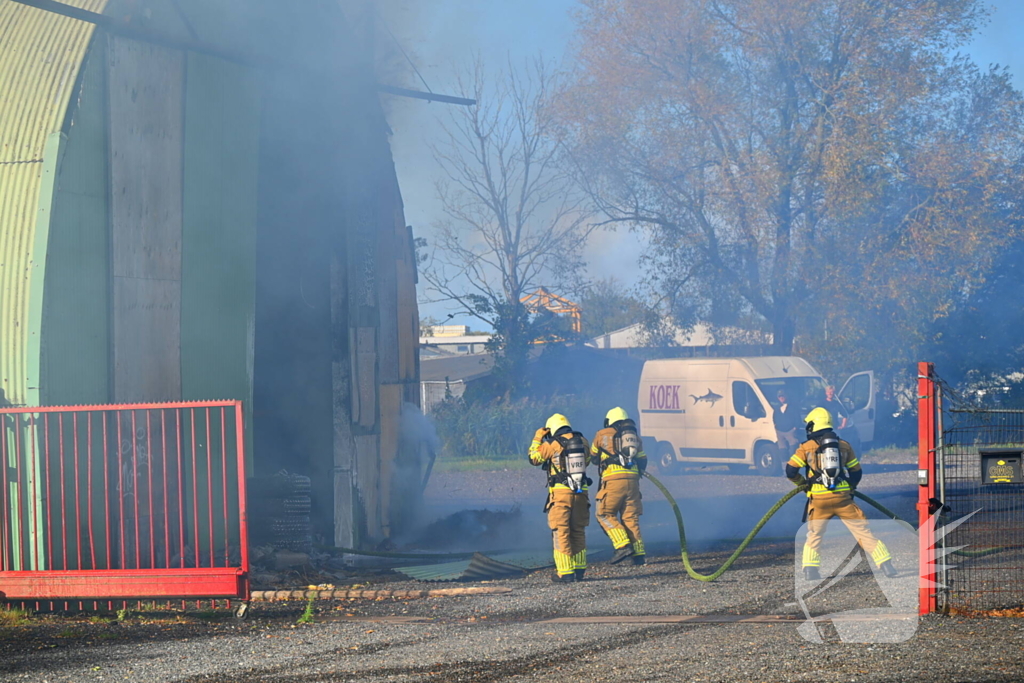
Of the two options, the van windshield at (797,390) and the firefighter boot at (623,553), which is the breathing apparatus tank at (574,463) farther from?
the van windshield at (797,390)

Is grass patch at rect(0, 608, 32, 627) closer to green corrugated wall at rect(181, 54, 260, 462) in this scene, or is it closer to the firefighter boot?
green corrugated wall at rect(181, 54, 260, 462)

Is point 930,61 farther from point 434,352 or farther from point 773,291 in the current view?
point 434,352

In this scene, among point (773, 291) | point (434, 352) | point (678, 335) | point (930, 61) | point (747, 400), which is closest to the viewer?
point (747, 400)

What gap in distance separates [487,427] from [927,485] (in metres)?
16.7

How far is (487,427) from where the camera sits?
22.7 m

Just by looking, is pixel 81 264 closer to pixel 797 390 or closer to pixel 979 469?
pixel 979 469

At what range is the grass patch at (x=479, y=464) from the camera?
20562 millimetres

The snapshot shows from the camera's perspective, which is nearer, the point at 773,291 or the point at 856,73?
the point at 856,73

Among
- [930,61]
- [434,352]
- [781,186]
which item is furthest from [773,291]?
[434,352]

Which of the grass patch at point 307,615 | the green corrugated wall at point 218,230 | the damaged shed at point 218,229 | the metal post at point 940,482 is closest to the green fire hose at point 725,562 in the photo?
the damaged shed at point 218,229

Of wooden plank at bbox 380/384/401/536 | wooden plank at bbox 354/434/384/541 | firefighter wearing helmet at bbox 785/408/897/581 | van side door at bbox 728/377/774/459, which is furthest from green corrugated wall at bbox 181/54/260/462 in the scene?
van side door at bbox 728/377/774/459

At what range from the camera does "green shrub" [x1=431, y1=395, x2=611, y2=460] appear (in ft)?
74.1

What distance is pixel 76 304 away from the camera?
7977 mm

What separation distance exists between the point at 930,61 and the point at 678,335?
10015 mm
